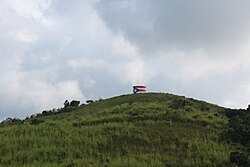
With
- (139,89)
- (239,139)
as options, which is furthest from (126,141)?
(139,89)

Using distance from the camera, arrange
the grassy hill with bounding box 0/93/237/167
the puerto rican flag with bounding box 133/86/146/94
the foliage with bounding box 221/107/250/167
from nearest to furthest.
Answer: the foliage with bounding box 221/107/250/167 < the grassy hill with bounding box 0/93/237/167 < the puerto rican flag with bounding box 133/86/146/94

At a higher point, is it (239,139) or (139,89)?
(139,89)

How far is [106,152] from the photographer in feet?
64.0

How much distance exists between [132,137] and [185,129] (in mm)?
3540

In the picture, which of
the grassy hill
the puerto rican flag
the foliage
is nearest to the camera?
the foliage

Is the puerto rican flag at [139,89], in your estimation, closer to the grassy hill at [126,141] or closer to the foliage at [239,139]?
the grassy hill at [126,141]

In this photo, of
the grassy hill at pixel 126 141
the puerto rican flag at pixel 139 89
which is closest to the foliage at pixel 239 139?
the grassy hill at pixel 126 141

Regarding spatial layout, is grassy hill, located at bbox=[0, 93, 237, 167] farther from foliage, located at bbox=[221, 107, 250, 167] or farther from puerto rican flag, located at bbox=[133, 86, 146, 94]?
puerto rican flag, located at bbox=[133, 86, 146, 94]

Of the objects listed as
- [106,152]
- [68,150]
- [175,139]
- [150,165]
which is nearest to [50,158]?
[68,150]

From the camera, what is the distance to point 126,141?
69.9 ft

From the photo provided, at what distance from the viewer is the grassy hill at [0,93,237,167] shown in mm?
17891

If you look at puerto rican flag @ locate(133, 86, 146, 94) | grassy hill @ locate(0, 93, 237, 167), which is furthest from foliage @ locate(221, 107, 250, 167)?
puerto rican flag @ locate(133, 86, 146, 94)

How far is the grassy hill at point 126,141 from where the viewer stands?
1789 cm

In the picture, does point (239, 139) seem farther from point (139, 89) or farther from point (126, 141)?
point (139, 89)
